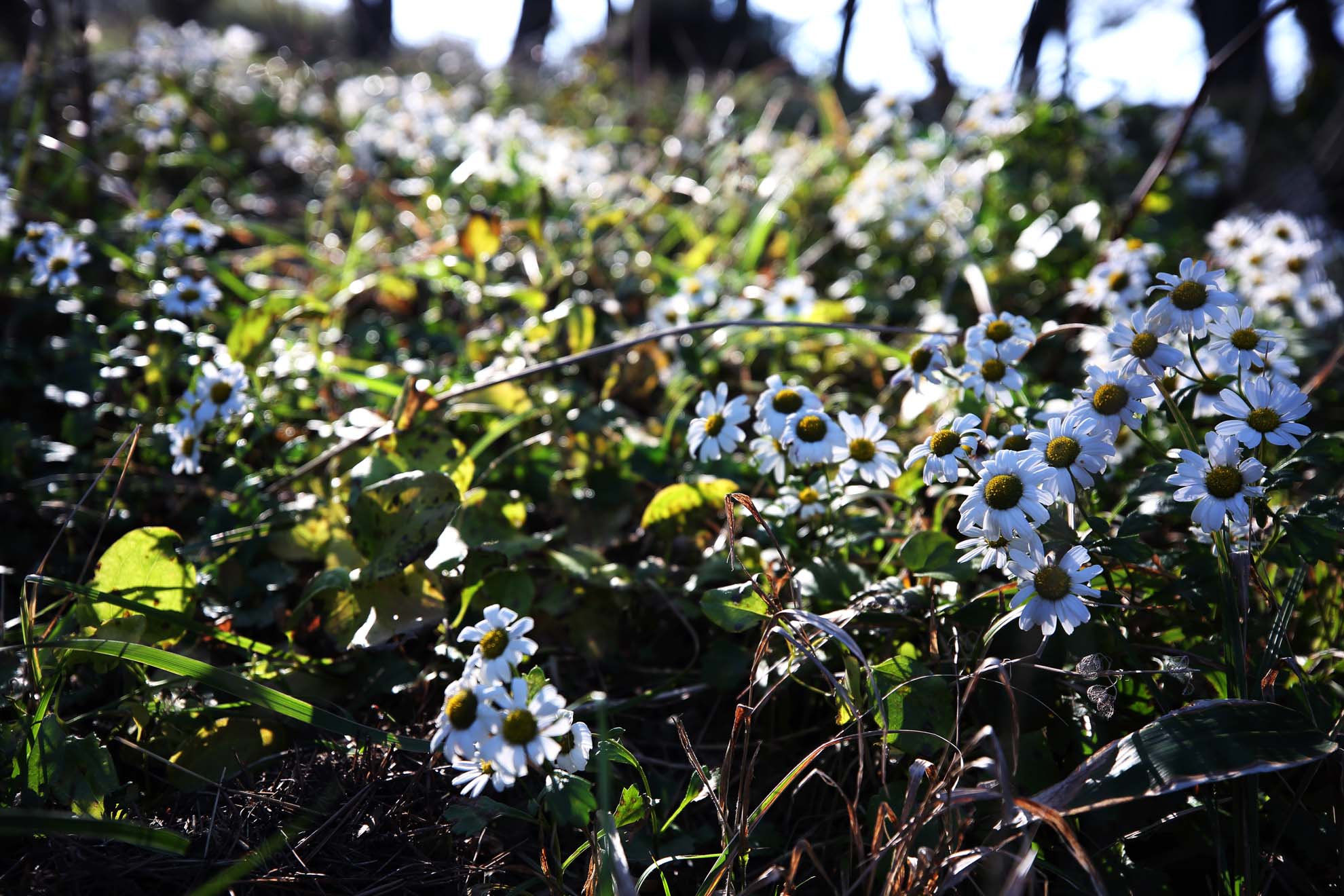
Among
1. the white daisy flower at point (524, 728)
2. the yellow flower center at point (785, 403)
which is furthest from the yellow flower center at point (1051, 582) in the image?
the white daisy flower at point (524, 728)

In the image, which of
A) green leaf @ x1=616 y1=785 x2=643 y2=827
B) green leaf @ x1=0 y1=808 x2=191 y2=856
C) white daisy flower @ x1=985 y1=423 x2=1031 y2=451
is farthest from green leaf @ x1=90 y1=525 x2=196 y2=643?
white daisy flower @ x1=985 y1=423 x2=1031 y2=451

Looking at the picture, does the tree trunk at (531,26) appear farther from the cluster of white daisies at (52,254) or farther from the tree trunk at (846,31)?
the cluster of white daisies at (52,254)

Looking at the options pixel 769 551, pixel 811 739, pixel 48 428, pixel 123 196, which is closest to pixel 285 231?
pixel 123 196

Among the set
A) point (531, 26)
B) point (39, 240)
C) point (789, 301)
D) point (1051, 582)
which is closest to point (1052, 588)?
point (1051, 582)

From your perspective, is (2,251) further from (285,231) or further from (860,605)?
(860,605)

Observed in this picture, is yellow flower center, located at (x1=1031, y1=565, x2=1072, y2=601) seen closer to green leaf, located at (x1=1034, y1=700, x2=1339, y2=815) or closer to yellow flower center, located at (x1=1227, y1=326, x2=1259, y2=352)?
green leaf, located at (x1=1034, y1=700, x2=1339, y2=815)

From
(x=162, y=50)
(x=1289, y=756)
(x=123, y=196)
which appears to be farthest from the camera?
(x=162, y=50)

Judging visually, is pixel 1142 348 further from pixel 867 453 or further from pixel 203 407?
pixel 203 407
